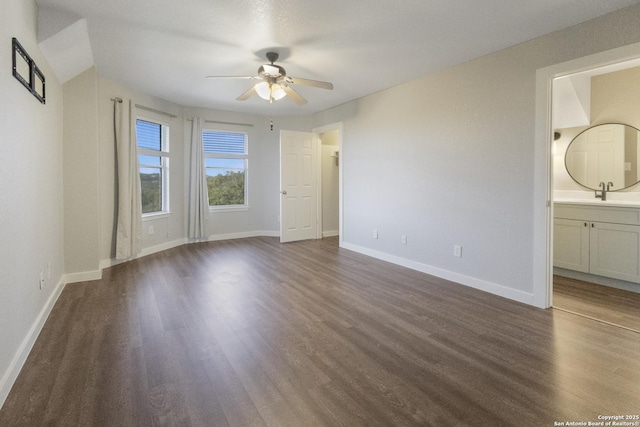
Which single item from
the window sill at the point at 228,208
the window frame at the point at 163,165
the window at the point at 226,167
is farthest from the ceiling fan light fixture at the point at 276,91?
the window sill at the point at 228,208

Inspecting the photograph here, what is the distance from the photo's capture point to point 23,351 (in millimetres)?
2076

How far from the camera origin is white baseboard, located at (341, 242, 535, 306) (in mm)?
3158

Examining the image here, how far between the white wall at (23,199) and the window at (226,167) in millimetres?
3211

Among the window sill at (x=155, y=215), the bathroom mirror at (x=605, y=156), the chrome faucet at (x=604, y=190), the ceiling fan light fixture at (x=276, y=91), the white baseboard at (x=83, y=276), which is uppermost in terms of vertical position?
the ceiling fan light fixture at (x=276, y=91)

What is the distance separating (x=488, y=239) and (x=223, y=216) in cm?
489

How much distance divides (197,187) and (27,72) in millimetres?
3708

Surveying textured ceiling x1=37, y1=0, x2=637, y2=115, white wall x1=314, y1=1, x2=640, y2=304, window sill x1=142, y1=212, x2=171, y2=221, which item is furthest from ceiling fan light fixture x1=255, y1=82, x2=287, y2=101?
window sill x1=142, y1=212, x2=171, y2=221

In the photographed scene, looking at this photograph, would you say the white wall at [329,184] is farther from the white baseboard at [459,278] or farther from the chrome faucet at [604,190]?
the chrome faucet at [604,190]

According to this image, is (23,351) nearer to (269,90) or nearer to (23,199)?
(23,199)

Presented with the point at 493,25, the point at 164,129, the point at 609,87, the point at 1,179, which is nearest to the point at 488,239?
the point at 493,25

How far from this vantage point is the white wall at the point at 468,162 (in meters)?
3.02

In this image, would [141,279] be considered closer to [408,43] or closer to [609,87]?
[408,43]

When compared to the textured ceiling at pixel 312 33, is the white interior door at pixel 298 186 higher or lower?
lower

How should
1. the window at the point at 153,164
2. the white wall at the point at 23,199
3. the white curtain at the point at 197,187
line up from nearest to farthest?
1. the white wall at the point at 23,199
2. the window at the point at 153,164
3. the white curtain at the point at 197,187
